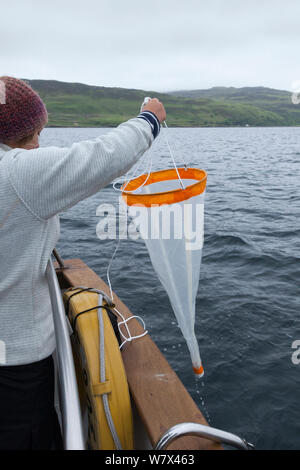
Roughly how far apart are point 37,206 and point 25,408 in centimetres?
101

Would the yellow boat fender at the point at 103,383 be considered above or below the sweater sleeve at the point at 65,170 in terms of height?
below

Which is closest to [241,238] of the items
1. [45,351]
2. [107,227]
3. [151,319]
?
[151,319]

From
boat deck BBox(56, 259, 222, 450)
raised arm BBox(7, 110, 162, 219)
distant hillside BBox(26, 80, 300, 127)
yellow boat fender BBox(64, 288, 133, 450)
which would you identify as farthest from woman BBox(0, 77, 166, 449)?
distant hillside BBox(26, 80, 300, 127)

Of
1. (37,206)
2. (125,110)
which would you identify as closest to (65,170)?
(37,206)

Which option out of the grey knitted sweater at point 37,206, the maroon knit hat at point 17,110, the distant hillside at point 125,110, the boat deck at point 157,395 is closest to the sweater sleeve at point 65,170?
the grey knitted sweater at point 37,206

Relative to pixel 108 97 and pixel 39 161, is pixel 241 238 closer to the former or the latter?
pixel 39 161

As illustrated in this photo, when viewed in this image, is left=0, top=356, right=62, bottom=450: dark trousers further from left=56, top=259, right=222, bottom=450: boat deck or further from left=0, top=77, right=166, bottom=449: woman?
left=56, top=259, right=222, bottom=450: boat deck

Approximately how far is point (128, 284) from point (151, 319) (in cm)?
128

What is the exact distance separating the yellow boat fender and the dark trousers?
1.10 ft

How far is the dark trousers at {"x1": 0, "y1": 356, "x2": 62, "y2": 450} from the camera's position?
1611 mm

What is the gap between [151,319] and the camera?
17.7 feet

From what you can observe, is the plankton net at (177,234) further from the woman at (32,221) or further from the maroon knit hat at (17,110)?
the maroon knit hat at (17,110)

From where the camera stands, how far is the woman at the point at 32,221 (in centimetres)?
134

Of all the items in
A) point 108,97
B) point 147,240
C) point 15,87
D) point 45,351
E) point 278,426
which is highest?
point 108,97
